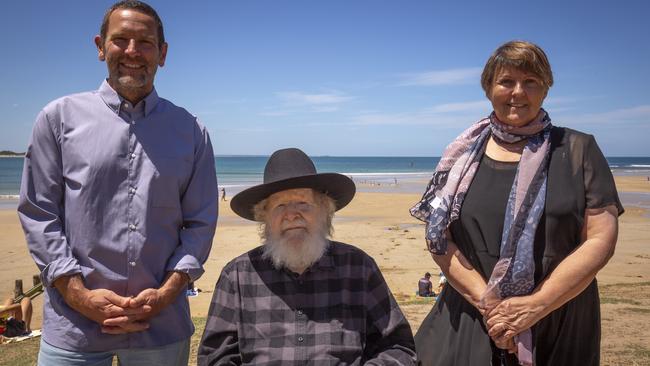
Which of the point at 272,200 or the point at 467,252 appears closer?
the point at 467,252

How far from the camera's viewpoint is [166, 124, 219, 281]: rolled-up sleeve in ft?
8.22

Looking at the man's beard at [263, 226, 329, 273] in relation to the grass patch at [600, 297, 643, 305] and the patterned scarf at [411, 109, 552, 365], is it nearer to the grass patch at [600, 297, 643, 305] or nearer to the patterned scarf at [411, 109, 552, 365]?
the patterned scarf at [411, 109, 552, 365]

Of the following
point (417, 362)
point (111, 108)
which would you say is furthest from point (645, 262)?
point (111, 108)

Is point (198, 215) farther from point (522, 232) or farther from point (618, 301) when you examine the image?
point (618, 301)

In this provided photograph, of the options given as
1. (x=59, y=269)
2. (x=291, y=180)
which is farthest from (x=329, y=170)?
(x=59, y=269)

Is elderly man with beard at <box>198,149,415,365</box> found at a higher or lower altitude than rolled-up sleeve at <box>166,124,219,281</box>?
lower

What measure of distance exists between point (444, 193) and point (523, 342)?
81cm

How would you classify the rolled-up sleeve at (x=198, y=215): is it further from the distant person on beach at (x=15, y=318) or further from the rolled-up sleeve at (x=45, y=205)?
the distant person on beach at (x=15, y=318)

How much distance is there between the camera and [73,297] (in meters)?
Answer: 2.32

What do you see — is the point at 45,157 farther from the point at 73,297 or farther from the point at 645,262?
the point at 645,262

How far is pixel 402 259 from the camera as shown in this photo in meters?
13.0

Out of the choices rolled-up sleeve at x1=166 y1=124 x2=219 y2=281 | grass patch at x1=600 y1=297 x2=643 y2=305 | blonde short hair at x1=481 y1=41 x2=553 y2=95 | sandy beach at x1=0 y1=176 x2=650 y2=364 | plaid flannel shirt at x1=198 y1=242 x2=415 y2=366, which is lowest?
sandy beach at x1=0 y1=176 x2=650 y2=364

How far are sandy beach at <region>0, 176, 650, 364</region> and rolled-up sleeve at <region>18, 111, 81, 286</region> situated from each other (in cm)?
408

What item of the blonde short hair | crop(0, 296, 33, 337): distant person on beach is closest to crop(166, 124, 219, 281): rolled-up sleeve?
the blonde short hair
